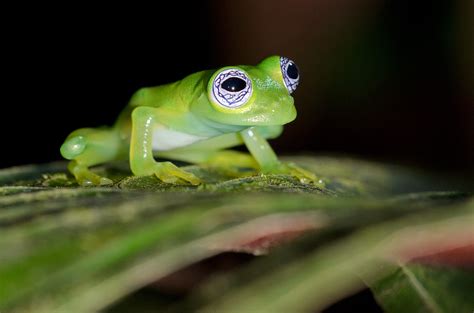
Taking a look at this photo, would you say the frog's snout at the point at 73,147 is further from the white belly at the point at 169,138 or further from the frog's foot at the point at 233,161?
the frog's foot at the point at 233,161

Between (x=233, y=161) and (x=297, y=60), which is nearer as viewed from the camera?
(x=233, y=161)

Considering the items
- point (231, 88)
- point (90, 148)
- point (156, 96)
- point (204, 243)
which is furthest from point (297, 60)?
point (204, 243)

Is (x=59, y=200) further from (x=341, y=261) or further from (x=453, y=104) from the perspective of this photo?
(x=453, y=104)

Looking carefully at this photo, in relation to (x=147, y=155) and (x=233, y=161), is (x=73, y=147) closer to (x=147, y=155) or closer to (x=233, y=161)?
(x=147, y=155)

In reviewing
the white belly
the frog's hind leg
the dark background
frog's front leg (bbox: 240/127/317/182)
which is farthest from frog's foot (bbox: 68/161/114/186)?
the dark background

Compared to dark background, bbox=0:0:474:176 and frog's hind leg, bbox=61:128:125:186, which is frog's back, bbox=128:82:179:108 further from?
dark background, bbox=0:0:474:176

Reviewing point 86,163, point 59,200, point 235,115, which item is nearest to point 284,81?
point 235,115
